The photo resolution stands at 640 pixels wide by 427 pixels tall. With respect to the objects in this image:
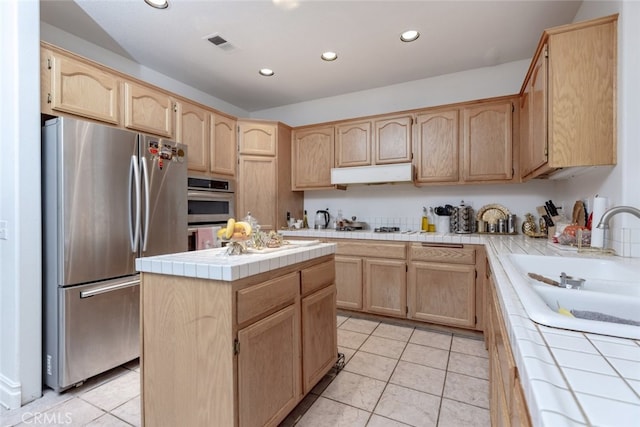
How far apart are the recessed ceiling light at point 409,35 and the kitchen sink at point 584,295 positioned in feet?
6.44

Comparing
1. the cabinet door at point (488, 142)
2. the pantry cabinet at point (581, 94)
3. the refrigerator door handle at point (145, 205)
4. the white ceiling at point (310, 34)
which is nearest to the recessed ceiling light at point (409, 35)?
the white ceiling at point (310, 34)

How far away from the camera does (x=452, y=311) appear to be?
2740mm

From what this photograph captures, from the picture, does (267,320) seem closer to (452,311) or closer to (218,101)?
(452,311)

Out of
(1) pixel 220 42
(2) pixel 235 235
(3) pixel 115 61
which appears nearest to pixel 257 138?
(1) pixel 220 42

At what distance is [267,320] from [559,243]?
2005 millimetres

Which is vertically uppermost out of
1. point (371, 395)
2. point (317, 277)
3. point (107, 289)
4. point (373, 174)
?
point (373, 174)

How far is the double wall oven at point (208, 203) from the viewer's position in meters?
2.81

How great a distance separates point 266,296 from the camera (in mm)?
1405

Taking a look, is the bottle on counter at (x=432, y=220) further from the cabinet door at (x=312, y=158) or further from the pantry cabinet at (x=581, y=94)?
the pantry cabinet at (x=581, y=94)

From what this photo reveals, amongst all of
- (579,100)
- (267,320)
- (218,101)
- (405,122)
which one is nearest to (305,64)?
(405,122)

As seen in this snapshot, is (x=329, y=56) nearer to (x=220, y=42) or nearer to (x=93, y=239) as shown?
(x=220, y=42)

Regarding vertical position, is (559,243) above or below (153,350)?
above

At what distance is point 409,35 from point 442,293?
2321mm

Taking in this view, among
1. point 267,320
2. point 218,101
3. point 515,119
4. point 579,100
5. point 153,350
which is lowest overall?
point 153,350
